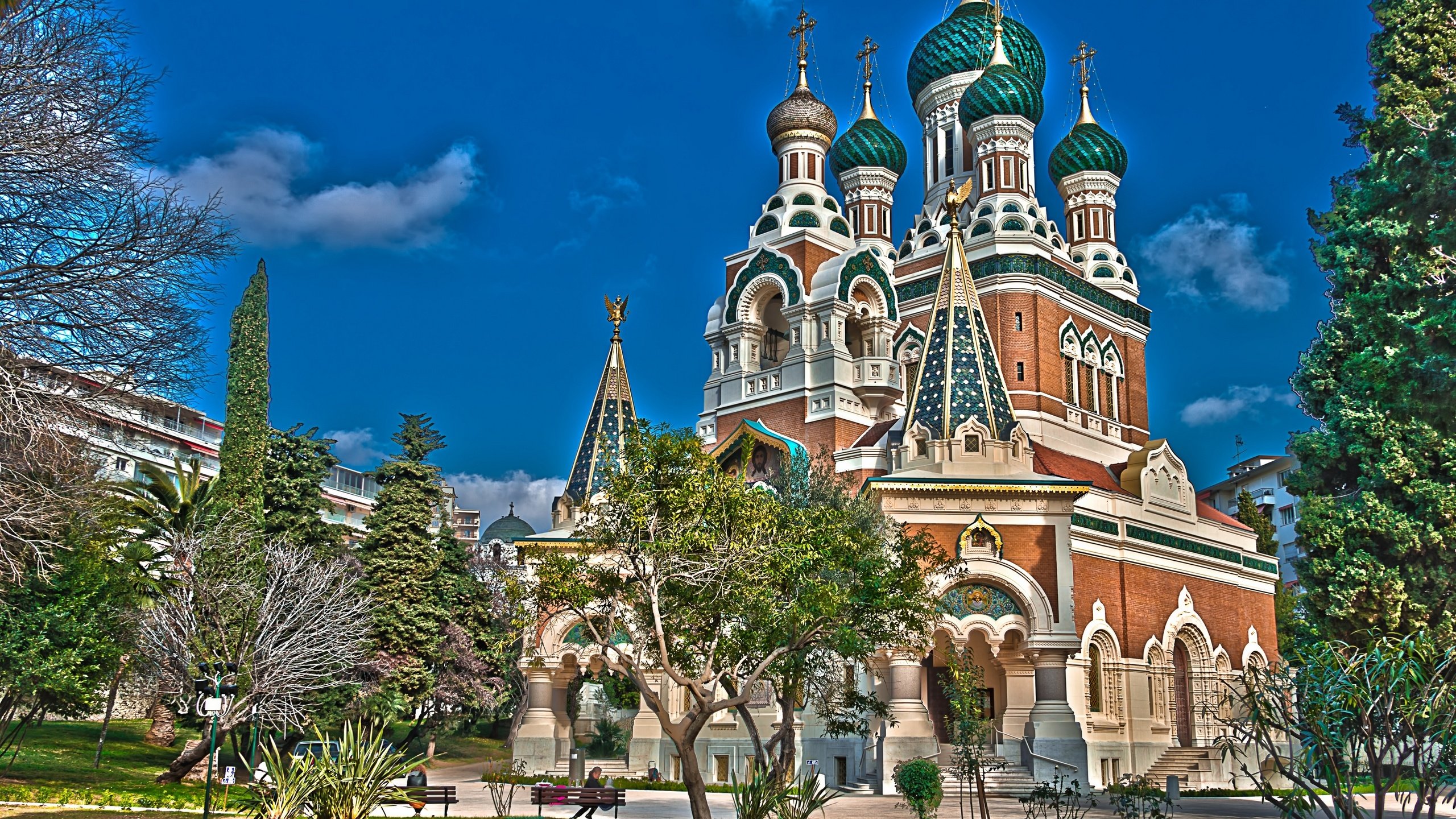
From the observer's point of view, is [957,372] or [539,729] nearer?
[957,372]

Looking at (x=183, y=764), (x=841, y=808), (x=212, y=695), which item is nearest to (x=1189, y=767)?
(x=841, y=808)

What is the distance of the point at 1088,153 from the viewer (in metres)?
34.8

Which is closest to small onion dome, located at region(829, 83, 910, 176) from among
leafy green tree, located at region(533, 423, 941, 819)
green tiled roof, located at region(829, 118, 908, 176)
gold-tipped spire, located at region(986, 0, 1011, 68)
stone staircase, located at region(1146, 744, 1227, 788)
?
green tiled roof, located at region(829, 118, 908, 176)

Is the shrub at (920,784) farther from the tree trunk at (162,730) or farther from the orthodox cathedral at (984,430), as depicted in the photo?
the tree trunk at (162,730)

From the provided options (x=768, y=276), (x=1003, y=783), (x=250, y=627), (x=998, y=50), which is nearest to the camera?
(x=250, y=627)

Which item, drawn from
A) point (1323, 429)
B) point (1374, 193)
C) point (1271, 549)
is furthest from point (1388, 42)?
point (1271, 549)

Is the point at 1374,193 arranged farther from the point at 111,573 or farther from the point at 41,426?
the point at 111,573

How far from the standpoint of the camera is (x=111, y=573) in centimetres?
1869

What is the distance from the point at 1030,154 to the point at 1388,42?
53.5ft

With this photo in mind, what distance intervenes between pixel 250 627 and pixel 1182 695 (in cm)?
1849

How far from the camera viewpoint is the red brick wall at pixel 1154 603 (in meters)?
24.2

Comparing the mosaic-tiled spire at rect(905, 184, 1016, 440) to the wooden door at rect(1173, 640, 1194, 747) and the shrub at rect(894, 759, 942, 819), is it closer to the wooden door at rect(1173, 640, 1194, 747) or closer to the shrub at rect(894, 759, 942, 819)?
the wooden door at rect(1173, 640, 1194, 747)

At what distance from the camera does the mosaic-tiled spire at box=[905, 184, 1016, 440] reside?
78.9 feet

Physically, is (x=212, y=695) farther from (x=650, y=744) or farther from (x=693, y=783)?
(x=650, y=744)
